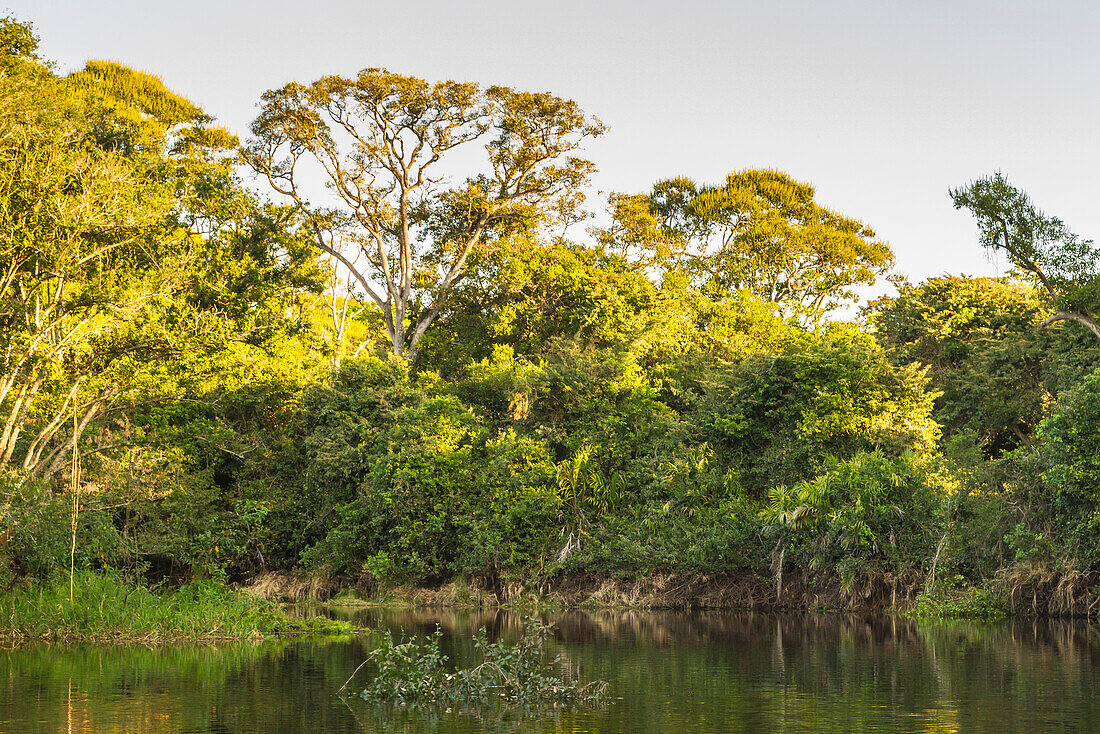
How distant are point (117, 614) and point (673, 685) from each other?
11.5 meters

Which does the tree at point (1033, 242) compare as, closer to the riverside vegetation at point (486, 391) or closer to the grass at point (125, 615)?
the riverside vegetation at point (486, 391)

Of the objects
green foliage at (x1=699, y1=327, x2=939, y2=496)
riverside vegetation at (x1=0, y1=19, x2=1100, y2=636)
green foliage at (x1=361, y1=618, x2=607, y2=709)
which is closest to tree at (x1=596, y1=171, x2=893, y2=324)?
riverside vegetation at (x1=0, y1=19, x2=1100, y2=636)

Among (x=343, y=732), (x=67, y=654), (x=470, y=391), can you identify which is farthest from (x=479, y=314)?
(x=343, y=732)

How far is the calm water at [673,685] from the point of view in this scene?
11.1 meters

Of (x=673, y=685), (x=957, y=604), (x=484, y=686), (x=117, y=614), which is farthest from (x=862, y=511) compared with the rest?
(x=117, y=614)

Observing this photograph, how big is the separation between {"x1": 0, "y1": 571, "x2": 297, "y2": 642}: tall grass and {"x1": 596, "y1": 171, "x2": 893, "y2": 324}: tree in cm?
2866

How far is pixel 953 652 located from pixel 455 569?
19.0m

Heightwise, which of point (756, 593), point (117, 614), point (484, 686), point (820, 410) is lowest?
point (756, 593)

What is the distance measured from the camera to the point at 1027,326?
4078cm

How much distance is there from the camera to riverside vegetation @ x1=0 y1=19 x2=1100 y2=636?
25.2 meters

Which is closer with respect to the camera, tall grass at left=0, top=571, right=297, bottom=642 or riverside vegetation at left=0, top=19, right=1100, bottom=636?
tall grass at left=0, top=571, right=297, bottom=642

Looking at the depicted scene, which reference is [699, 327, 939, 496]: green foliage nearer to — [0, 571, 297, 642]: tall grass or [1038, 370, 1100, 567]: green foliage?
[1038, 370, 1100, 567]: green foliage

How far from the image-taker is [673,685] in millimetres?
14258

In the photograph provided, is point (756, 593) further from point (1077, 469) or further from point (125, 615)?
point (125, 615)
